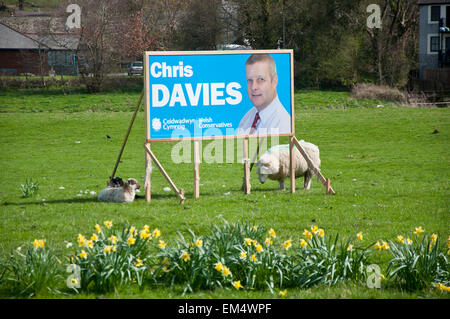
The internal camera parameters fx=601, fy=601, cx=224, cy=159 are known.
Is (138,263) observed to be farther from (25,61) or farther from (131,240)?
(25,61)

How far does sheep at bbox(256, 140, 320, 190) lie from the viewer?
48.7 ft

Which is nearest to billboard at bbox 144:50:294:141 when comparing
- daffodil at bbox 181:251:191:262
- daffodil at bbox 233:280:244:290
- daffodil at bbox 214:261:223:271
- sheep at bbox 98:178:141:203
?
sheep at bbox 98:178:141:203

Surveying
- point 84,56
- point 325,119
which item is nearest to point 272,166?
point 325,119

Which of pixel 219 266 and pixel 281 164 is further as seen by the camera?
pixel 281 164

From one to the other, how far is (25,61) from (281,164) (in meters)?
48.9

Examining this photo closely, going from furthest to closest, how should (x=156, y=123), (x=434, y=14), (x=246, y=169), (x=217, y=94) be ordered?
(x=434, y=14), (x=246, y=169), (x=217, y=94), (x=156, y=123)

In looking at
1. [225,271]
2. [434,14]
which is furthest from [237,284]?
[434,14]

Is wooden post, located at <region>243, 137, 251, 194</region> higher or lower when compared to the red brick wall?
lower

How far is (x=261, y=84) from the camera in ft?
47.3

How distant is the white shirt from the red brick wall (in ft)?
157

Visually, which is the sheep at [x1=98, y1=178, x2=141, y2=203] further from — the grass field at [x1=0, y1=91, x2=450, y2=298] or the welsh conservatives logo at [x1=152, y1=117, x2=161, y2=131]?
the welsh conservatives logo at [x1=152, y1=117, x2=161, y2=131]

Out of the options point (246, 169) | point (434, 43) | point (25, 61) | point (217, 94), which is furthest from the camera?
point (434, 43)
